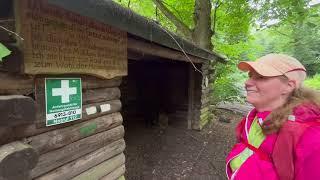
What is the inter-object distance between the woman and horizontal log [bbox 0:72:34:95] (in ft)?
5.88

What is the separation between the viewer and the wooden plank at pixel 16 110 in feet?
6.11

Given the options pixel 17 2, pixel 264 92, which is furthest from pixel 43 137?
pixel 264 92

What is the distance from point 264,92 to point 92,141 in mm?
2203

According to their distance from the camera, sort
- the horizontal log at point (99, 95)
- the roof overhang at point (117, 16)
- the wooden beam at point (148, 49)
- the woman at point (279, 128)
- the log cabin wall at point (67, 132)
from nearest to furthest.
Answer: the woman at point (279, 128)
the log cabin wall at point (67, 132)
the roof overhang at point (117, 16)
the horizontal log at point (99, 95)
the wooden beam at point (148, 49)

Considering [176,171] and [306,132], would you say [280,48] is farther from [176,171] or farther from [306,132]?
[306,132]

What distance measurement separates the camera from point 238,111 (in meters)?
13.2

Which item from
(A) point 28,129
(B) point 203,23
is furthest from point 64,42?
(B) point 203,23

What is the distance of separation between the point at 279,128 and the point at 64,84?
6.82ft

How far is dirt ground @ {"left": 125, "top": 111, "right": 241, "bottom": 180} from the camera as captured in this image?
19.0 ft

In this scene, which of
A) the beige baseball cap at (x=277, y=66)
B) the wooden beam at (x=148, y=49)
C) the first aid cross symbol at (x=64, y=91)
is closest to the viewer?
the beige baseball cap at (x=277, y=66)

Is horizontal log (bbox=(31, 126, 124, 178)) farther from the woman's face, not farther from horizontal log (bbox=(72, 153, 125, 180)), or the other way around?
the woman's face

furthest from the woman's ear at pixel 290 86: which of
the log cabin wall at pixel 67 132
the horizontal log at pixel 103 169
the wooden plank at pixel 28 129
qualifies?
the horizontal log at pixel 103 169

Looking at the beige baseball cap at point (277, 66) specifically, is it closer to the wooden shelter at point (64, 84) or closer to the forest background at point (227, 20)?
the wooden shelter at point (64, 84)

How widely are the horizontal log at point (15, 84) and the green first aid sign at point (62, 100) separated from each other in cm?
20
